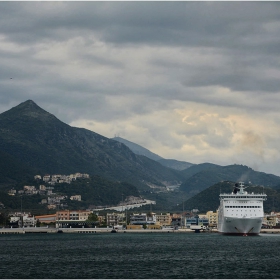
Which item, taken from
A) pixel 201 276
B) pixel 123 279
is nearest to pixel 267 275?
pixel 201 276

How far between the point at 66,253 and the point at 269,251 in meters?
41.5

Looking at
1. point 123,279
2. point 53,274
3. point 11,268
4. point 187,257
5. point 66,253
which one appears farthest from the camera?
point 66,253

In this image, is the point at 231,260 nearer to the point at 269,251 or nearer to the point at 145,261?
the point at 145,261

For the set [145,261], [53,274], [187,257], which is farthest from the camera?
[187,257]

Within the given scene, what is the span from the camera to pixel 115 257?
434 feet

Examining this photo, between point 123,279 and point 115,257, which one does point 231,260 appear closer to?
point 115,257

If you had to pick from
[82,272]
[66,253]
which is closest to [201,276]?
[82,272]

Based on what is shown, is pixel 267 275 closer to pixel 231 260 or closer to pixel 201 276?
pixel 201 276

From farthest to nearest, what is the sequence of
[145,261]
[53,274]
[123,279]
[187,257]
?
1. [187,257]
2. [145,261]
3. [53,274]
4. [123,279]

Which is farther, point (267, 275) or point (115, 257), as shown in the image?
point (115, 257)

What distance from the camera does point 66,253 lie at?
14425 cm

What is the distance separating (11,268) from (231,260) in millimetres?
37301

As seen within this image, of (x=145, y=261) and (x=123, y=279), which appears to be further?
(x=145, y=261)

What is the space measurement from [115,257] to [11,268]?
2667 cm
